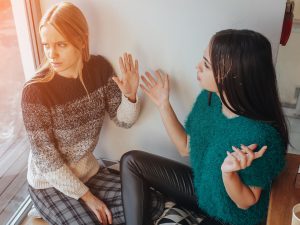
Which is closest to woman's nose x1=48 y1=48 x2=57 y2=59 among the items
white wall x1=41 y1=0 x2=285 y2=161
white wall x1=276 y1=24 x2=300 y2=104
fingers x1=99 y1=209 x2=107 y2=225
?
white wall x1=41 y1=0 x2=285 y2=161

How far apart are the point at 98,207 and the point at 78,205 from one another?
2.8 inches

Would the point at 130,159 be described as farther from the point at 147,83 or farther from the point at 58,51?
the point at 58,51

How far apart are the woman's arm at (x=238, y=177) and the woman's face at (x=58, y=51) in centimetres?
57

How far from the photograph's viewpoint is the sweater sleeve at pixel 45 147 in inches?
45.8

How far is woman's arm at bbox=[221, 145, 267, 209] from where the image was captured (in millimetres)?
913

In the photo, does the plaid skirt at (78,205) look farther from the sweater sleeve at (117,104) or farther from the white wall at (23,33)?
the white wall at (23,33)

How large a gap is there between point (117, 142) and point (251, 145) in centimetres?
72

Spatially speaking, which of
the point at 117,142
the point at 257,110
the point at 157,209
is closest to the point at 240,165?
the point at 257,110

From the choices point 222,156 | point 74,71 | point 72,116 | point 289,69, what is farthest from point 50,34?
point 289,69

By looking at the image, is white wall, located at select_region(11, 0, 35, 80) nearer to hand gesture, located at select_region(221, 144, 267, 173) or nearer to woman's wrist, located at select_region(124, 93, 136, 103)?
woman's wrist, located at select_region(124, 93, 136, 103)

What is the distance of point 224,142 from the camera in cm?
109

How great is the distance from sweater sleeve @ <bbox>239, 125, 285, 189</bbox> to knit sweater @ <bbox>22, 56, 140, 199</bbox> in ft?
1.65

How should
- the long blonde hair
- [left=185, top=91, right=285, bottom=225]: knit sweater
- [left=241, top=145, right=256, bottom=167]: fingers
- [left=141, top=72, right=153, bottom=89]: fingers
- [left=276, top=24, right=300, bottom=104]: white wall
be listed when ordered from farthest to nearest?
[left=276, top=24, right=300, bottom=104]: white wall
[left=141, top=72, right=153, bottom=89]: fingers
the long blonde hair
[left=185, top=91, right=285, bottom=225]: knit sweater
[left=241, top=145, right=256, bottom=167]: fingers

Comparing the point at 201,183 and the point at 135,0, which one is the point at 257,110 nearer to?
the point at 201,183
